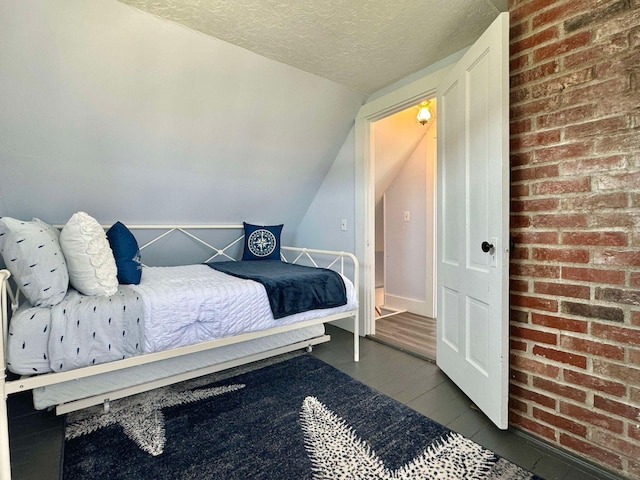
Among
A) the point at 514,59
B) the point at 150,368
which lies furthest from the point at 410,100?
the point at 150,368

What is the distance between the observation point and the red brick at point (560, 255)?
134cm

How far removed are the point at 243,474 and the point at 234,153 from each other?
226 centimetres

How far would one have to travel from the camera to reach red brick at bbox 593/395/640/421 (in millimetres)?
1203

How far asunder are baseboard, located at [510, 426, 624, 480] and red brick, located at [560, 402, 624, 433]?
0.54 feet

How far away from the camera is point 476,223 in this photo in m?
1.70

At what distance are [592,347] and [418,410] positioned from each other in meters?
0.86

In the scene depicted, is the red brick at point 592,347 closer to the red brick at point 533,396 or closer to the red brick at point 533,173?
the red brick at point 533,396

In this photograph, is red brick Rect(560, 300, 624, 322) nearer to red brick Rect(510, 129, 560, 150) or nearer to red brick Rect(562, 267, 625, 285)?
red brick Rect(562, 267, 625, 285)

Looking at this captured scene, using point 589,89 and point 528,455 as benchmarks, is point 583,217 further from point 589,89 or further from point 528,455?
point 528,455

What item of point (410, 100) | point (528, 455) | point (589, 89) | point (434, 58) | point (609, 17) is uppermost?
point (434, 58)

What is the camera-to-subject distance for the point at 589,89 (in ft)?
4.29

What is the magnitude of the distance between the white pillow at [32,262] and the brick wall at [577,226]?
7.19ft

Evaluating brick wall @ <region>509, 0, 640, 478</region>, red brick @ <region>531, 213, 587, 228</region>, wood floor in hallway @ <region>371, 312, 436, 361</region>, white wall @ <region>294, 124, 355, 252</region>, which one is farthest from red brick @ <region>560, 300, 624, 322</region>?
white wall @ <region>294, 124, 355, 252</region>

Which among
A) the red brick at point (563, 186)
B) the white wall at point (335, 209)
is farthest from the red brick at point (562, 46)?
the white wall at point (335, 209)
